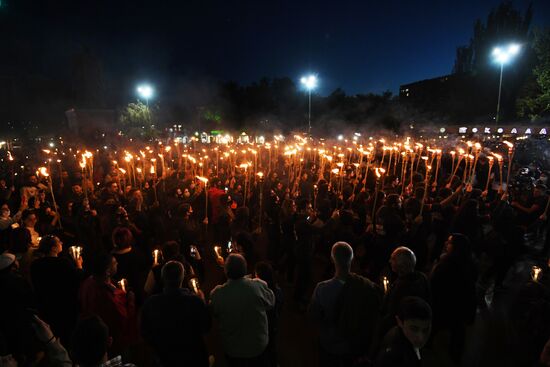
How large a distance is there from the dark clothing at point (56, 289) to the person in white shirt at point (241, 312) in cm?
174

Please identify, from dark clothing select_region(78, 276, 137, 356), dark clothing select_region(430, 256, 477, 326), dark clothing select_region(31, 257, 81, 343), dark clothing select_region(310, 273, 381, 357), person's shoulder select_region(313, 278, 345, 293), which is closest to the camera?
dark clothing select_region(310, 273, 381, 357)

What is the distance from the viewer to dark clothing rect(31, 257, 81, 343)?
12.8 ft

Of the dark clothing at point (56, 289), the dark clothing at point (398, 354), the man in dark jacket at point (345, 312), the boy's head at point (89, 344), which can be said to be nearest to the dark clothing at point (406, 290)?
the man in dark jacket at point (345, 312)

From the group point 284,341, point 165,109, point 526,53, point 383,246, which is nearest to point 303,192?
point 383,246

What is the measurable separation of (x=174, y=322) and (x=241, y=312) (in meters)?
0.58

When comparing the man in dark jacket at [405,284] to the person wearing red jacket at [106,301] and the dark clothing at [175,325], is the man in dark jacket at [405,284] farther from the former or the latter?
the person wearing red jacket at [106,301]

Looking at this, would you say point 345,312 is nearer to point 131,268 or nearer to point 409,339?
point 409,339

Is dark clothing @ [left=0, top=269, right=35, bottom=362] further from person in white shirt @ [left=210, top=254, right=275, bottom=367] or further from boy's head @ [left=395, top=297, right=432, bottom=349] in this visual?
boy's head @ [left=395, top=297, right=432, bottom=349]

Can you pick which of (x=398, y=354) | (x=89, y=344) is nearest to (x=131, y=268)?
(x=89, y=344)

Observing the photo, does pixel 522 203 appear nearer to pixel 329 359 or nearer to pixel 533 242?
A: pixel 533 242

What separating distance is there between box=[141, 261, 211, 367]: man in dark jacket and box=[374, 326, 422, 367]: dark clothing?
1.50 metres

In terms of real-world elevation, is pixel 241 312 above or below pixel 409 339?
below

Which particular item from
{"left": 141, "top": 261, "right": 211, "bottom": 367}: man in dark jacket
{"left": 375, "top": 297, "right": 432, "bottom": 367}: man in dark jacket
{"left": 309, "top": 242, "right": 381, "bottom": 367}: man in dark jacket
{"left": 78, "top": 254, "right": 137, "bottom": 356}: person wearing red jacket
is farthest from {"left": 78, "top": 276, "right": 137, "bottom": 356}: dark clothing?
{"left": 375, "top": 297, "right": 432, "bottom": 367}: man in dark jacket

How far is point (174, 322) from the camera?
10.1ft
